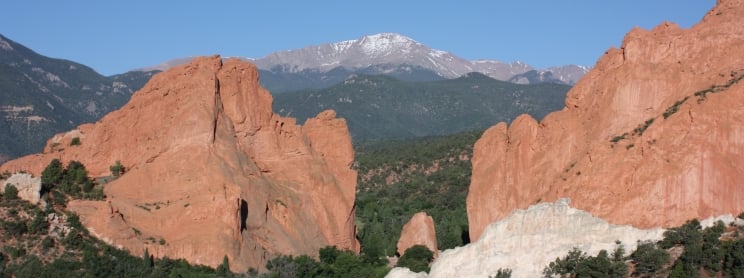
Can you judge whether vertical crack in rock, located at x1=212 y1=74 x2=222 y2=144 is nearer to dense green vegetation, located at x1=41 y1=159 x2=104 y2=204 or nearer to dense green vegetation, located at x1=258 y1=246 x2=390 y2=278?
dense green vegetation, located at x1=41 y1=159 x2=104 y2=204

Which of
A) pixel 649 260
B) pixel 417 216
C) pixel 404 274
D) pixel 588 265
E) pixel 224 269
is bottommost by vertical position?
pixel 224 269

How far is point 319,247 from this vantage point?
72.9 m

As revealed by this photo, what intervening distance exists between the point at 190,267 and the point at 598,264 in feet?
79.3

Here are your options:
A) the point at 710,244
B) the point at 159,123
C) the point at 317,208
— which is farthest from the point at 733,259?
the point at 159,123

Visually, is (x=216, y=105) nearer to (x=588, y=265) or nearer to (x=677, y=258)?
(x=588, y=265)

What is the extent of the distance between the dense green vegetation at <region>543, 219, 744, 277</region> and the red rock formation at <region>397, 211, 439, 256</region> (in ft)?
78.7

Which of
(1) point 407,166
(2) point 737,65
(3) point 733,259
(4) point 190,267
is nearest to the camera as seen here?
(3) point 733,259

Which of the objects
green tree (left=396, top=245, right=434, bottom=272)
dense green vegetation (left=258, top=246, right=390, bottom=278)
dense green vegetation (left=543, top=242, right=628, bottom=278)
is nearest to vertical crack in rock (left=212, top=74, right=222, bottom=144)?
dense green vegetation (left=258, top=246, right=390, bottom=278)

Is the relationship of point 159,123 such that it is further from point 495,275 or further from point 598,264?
point 598,264

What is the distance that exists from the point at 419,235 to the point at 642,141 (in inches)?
986

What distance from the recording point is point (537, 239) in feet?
172

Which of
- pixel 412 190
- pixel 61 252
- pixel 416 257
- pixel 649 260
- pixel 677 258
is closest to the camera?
pixel 649 260

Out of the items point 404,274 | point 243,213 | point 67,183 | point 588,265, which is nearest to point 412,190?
point 243,213

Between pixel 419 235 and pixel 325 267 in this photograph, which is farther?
pixel 419 235
